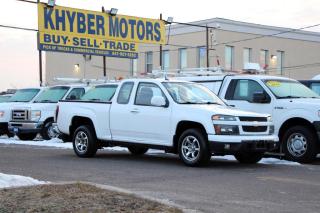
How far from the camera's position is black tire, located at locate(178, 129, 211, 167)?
36.9ft

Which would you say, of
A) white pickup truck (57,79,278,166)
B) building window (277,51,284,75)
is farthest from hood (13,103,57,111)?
building window (277,51,284,75)

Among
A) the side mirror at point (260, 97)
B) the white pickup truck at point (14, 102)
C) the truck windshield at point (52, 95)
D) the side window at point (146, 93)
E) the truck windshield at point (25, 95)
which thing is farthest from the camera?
the truck windshield at point (25, 95)

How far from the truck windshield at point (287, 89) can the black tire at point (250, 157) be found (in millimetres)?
1686

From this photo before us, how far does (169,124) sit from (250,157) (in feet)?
6.22

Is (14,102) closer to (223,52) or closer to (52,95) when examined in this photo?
(52,95)

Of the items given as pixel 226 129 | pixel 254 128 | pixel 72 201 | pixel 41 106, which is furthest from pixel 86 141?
pixel 41 106

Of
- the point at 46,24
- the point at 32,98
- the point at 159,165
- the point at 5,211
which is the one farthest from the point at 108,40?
the point at 5,211

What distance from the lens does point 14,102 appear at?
21.1m

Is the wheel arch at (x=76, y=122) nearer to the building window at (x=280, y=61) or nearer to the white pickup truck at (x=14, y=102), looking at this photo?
the white pickup truck at (x=14, y=102)

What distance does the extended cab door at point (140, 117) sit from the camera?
39.5 feet

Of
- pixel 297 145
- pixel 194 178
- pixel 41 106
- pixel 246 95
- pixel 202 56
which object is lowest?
pixel 194 178

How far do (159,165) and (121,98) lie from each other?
1.88m

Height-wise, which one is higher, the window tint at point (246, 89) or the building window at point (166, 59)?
the building window at point (166, 59)

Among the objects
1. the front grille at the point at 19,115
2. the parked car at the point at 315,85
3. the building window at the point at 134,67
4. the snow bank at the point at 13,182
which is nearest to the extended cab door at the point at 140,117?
the snow bank at the point at 13,182
